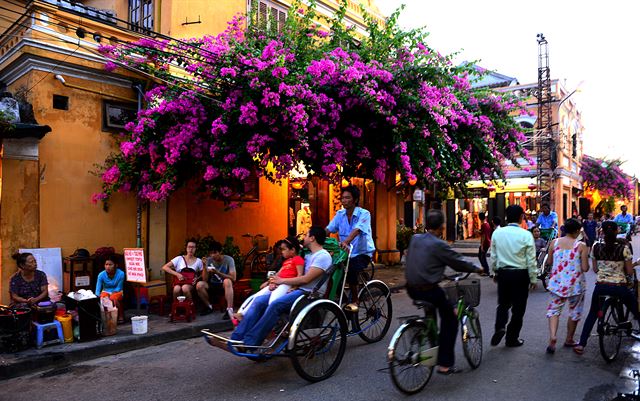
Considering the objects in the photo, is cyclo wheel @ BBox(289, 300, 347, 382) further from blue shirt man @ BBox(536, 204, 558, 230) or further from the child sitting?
blue shirt man @ BBox(536, 204, 558, 230)

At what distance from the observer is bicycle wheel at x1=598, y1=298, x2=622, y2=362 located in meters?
5.66

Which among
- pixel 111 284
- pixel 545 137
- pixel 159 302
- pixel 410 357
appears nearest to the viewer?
pixel 410 357

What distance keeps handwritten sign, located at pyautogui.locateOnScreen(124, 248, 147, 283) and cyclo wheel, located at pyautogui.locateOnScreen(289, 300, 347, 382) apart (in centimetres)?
445

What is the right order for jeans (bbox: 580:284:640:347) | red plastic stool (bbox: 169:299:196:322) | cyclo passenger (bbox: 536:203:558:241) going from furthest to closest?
cyclo passenger (bbox: 536:203:558:241), red plastic stool (bbox: 169:299:196:322), jeans (bbox: 580:284:640:347)

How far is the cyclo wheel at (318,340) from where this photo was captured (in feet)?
16.4

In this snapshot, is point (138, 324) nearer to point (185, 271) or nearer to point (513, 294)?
point (185, 271)

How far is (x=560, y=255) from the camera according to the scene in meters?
6.21

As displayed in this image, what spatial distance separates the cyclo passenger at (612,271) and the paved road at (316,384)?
672mm

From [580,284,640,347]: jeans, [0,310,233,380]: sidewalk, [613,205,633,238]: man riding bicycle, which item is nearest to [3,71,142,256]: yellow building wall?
[0,310,233,380]: sidewalk

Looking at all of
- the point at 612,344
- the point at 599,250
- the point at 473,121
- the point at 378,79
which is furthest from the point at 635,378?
the point at 473,121

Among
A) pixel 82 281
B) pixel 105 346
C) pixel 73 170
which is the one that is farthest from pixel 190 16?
pixel 105 346

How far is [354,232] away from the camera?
22.5 ft

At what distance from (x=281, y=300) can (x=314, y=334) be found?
495 mm

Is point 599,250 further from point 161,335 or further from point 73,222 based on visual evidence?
point 73,222
